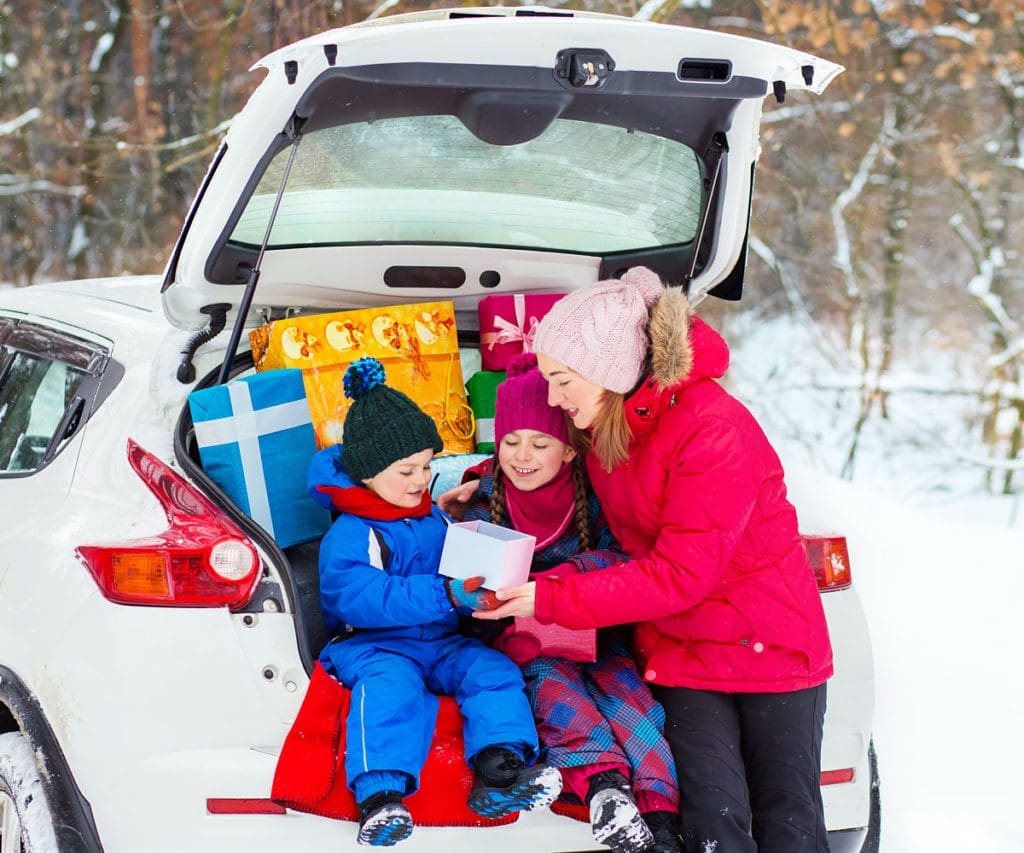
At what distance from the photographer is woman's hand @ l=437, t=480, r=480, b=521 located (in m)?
2.81

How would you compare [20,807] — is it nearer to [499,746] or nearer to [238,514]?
[238,514]

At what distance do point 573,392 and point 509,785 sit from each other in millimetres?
823

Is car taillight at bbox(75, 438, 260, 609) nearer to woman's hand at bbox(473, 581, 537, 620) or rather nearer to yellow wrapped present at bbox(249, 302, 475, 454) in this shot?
woman's hand at bbox(473, 581, 537, 620)

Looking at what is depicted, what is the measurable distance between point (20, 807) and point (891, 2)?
11384mm

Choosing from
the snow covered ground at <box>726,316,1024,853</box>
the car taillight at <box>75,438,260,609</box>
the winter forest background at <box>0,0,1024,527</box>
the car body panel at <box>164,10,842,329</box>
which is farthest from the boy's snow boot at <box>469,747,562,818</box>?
the winter forest background at <box>0,0,1024,527</box>

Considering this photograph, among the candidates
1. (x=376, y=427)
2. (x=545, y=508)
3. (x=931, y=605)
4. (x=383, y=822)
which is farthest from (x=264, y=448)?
(x=931, y=605)

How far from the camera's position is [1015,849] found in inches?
128

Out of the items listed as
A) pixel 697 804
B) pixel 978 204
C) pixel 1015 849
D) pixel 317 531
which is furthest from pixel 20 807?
pixel 978 204

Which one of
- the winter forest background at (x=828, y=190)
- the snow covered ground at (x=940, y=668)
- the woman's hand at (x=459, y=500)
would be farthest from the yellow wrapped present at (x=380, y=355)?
the winter forest background at (x=828, y=190)

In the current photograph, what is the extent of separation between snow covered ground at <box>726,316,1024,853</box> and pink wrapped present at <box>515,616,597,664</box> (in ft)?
2.02

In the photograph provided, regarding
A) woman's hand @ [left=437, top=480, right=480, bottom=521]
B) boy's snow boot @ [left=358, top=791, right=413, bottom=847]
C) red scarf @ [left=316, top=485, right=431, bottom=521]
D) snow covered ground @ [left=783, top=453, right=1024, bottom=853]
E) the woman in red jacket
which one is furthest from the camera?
snow covered ground @ [left=783, top=453, right=1024, bottom=853]

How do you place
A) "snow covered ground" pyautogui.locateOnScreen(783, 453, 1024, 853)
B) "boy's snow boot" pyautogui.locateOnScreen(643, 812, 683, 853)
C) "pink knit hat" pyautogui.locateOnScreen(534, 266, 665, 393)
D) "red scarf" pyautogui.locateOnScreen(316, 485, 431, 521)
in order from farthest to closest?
"snow covered ground" pyautogui.locateOnScreen(783, 453, 1024, 853)
"red scarf" pyautogui.locateOnScreen(316, 485, 431, 521)
"pink knit hat" pyautogui.locateOnScreen(534, 266, 665, 393)
"boy's snow boot" pyautogui.locateOnScreen(643, 812, 683, 853)

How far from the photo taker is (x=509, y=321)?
3.27m

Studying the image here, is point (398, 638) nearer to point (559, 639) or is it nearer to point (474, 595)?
point (474, 595)
